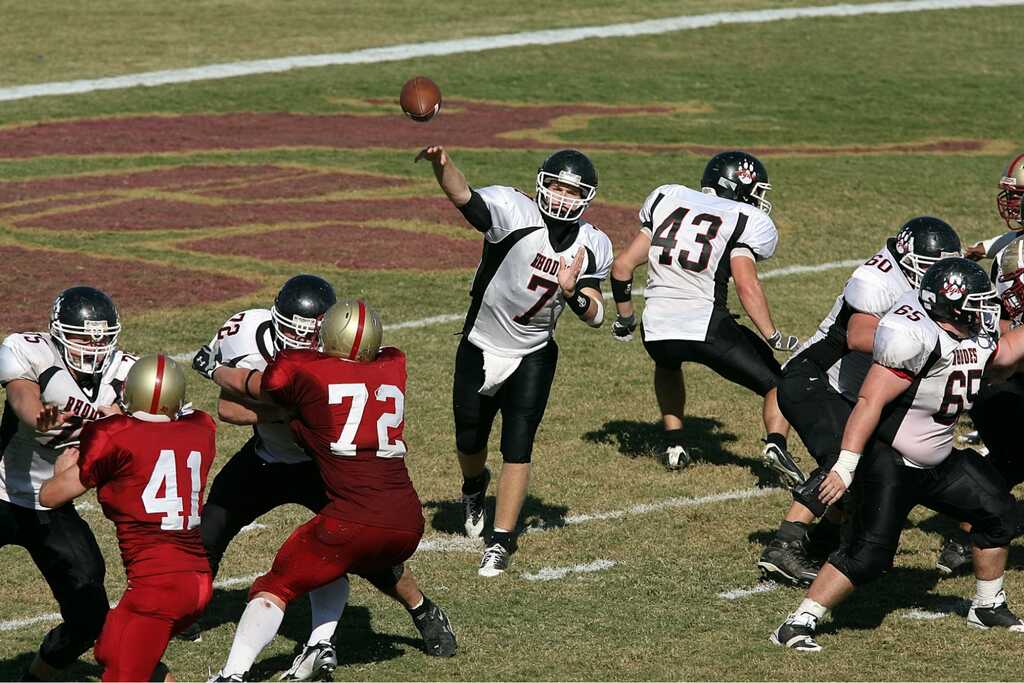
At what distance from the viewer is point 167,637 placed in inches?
230

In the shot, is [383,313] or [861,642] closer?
[861,642]

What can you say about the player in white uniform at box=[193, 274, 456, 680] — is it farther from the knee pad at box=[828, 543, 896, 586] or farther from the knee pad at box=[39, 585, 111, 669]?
the knee pad at box=[828, 543, 896, 586]

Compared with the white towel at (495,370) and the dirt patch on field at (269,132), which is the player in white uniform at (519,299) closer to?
the white towel at (495,370)

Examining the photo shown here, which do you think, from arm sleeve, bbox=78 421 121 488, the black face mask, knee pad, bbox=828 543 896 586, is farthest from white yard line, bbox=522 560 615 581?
arm sleeve, bbox=78 421 121 488

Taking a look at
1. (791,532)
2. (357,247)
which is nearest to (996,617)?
(791,532)

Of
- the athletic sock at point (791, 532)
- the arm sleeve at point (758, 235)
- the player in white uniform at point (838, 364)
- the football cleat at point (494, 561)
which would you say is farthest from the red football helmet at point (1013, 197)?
the football cleat at point (494, 561)

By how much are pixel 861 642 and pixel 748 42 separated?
21.4 metres

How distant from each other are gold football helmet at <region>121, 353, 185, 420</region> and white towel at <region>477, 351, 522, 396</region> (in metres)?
2.62

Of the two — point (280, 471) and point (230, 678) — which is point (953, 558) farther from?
point (230, 678)

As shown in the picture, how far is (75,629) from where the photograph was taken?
626 cm

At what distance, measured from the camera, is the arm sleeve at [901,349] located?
6.76 metres

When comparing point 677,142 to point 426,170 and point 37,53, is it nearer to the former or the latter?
point 426,170

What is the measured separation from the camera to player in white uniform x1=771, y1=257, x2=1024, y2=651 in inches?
268

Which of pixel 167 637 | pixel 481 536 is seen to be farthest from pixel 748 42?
pixel 167 637
